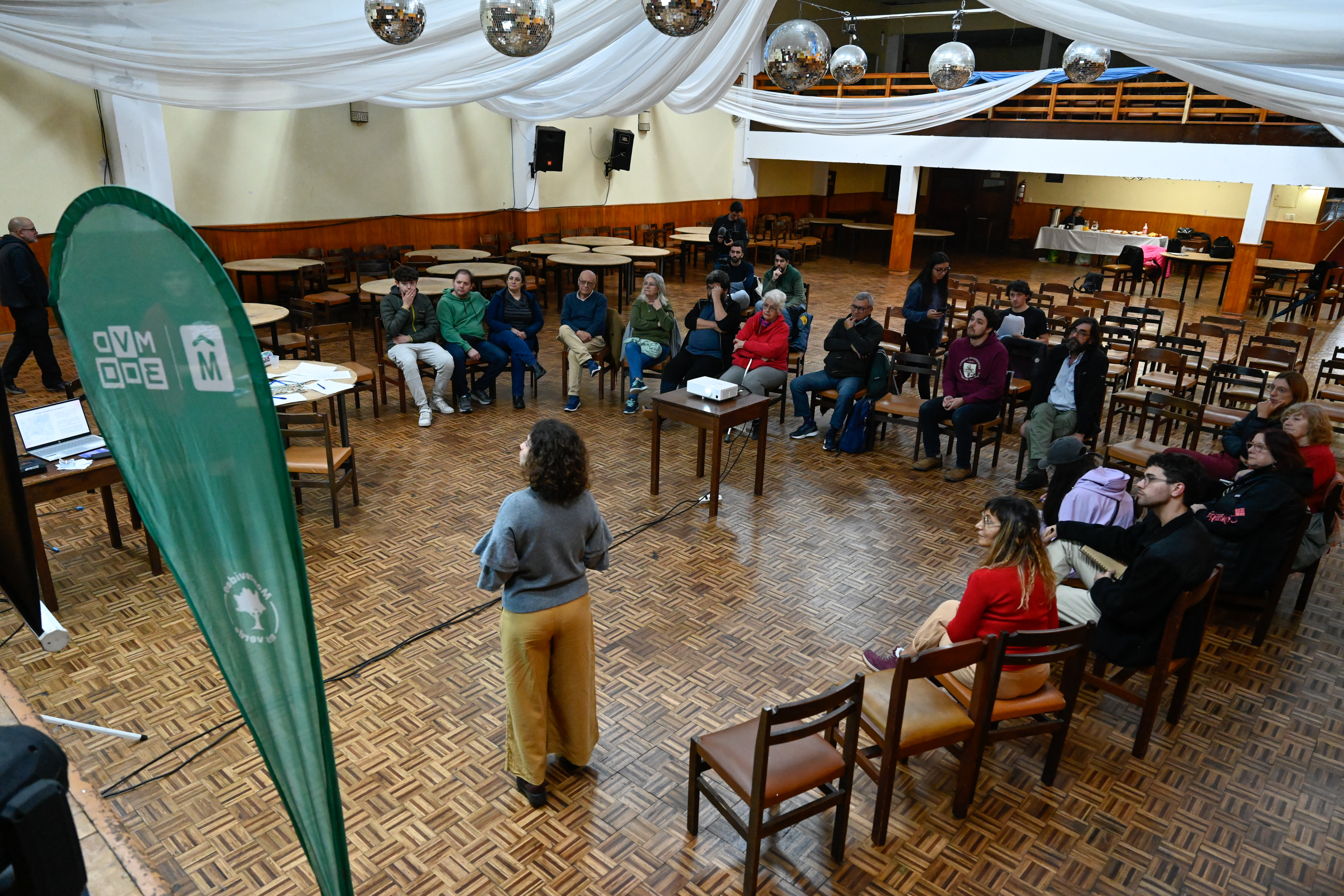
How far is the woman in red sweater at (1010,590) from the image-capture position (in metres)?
3.10

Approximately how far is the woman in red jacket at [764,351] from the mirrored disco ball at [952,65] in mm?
1991

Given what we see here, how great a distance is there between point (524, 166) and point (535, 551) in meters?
12.2

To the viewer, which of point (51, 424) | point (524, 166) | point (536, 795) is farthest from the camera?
point (524, 166)

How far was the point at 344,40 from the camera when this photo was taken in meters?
4.51

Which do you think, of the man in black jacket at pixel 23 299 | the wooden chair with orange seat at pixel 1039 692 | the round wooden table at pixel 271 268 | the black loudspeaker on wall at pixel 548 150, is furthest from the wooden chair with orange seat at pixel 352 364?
the black loudspeaker on wall at pixel 548 150

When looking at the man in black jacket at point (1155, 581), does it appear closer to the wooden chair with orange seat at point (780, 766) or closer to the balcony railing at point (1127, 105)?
the wooden chair with orange seat at point (780, 766)

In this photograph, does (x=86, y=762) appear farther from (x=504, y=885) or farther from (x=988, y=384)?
(x=988, y=384)

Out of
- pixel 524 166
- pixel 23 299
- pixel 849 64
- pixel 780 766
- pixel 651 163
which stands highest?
pixel 849 64

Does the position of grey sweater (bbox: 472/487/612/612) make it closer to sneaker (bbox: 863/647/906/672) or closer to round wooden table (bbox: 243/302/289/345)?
sneaker (bbox: 863/647/906/672)

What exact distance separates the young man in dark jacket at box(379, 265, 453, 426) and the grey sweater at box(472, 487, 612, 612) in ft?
14.7

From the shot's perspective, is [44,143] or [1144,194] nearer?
[44,143]

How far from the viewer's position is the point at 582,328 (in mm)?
7859

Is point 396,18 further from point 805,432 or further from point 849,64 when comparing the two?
point 805,432

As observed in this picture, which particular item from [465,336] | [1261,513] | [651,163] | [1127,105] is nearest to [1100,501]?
[1261,513]
